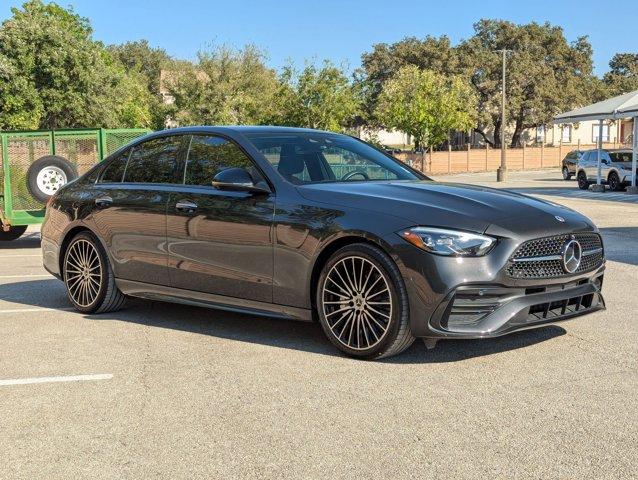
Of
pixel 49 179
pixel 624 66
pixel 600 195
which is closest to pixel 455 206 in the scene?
pixel 49 179

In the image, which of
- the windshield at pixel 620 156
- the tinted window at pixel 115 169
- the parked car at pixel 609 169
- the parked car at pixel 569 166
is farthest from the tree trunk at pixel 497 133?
the tinted window at pixel 115 169

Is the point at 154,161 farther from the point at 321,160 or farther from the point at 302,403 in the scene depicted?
the point at 302,403

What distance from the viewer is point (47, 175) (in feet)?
42.3

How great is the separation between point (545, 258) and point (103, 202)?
3.80 m

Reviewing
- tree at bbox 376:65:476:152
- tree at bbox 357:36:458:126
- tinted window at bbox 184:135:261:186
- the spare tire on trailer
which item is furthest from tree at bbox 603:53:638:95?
tinted window at bbox 184:135:261:186

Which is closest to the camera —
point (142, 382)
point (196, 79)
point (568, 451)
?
point (568, 451)

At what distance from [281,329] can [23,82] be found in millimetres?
35076

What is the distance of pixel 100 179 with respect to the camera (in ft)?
24.2

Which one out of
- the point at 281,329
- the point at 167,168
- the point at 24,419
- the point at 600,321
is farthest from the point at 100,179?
the point at 600,321

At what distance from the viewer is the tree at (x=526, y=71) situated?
67.1m

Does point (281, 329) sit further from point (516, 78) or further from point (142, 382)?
point (516, 78)

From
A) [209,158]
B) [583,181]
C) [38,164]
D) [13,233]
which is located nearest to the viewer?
[209,158]

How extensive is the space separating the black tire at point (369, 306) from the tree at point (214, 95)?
146 feet

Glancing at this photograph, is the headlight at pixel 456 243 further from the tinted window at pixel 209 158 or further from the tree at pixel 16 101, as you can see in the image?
the tree at pixel 16 101
